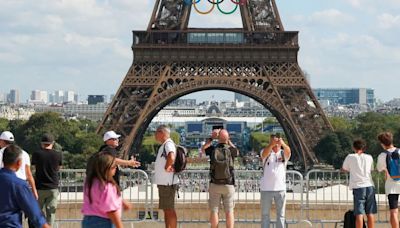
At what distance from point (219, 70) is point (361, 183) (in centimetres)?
3977

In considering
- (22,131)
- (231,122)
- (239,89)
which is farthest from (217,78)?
(231,122)

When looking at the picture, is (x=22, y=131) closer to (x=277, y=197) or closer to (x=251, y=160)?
(x=251, y=160)

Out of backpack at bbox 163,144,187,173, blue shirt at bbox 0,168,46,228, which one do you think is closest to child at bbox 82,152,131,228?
blue shirt at bbox 0,168,46,228

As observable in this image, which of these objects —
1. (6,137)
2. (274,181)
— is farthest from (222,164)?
(6,137)

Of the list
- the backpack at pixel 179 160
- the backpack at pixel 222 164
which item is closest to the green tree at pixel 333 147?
the backpack at pixel 222 164

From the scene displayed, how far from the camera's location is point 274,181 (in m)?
12.6

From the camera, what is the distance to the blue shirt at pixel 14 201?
8.38 metres

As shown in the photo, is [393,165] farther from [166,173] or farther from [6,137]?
[6,137]

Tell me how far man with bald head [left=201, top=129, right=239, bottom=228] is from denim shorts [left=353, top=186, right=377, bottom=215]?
1758mm

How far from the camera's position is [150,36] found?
5222cm

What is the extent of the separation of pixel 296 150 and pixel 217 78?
22.5 feet

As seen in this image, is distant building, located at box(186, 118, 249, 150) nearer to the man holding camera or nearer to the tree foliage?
the tree foliage

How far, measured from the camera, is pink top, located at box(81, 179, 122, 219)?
8812 mm

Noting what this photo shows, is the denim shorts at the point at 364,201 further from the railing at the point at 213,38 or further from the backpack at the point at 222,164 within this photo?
the railing at the point at 213,38
